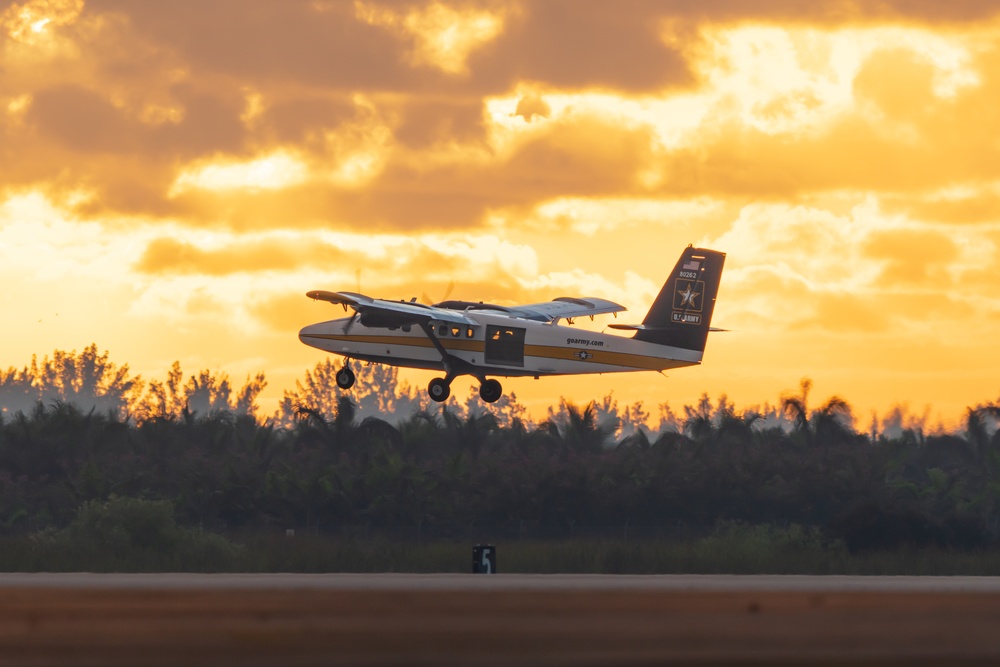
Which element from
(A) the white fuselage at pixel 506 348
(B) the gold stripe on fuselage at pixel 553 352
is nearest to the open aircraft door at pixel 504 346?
(A) the white fuselage at pixel 506 348

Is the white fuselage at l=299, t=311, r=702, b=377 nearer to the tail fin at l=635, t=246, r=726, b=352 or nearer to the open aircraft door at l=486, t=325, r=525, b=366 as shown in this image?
the open aircraft door at l=486, t=325, r=525, b=366

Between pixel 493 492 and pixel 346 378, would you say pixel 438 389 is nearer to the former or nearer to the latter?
pixel 346 378

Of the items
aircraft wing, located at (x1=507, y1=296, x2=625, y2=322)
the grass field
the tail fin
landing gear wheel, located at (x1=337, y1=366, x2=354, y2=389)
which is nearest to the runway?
the grass field

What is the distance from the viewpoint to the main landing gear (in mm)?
61844

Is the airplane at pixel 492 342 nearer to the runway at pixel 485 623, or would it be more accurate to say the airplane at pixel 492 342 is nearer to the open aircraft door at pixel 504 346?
the open aircraft door at pixel 504 346

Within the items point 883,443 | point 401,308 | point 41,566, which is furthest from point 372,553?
point 883,443

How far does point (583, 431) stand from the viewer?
10338 centimetres

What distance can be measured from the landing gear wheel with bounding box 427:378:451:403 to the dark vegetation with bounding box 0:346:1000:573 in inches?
249

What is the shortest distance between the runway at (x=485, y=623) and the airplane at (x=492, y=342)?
20.6 metres

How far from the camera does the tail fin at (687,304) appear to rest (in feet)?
204

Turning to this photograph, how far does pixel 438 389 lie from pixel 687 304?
10386 mm

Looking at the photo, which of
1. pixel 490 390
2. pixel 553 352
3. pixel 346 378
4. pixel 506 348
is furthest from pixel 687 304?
pixel 346 378

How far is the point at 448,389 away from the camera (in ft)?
204

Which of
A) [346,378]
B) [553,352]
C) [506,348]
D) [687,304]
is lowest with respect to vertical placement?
[346,378]
